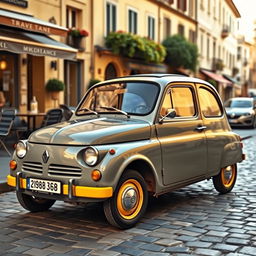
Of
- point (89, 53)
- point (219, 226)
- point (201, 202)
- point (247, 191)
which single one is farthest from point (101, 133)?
point (89, 53)

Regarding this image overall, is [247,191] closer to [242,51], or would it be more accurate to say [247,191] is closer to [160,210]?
[160,210]

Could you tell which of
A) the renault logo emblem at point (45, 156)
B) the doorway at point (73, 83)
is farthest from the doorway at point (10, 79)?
the renault logo emblem at point (45, 156)

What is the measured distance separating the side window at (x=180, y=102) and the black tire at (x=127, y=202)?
1.06 meters

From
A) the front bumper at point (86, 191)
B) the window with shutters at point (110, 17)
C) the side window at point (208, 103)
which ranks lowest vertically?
the front bumper at point (86, 191)

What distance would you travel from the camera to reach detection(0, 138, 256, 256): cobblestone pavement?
4496 mm

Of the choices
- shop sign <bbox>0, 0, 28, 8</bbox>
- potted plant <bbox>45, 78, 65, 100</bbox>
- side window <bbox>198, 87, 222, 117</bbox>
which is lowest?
side window <bbox>198, 87, 222, 117</bbox>

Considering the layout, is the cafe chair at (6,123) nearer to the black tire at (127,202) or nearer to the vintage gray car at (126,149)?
the vintage gray car at (126,149)

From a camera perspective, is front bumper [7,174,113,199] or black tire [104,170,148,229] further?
black tire [104,170,148,229]

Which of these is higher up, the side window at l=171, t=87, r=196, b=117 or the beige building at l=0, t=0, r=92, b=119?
the beige building at l=0, t=0, r=92, b=119

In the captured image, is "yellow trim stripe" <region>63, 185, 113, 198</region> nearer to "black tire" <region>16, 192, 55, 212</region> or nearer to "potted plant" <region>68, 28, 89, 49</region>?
"black tire" <region>16, 192, 55, 212</region>

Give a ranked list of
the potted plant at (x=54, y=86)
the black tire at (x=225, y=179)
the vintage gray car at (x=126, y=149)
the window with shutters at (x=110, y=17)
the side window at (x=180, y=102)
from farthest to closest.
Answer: the window with shutters at (x=110, y=17)
the potted plant at (x=54, y=86)
the black tire at (x=225, y=179)
the side window at (x=180, y=102)
the vintage gray car at (x=126, y=149)

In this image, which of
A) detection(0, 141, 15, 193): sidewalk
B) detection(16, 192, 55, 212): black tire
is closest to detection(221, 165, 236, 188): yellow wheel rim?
detection(16, 192, 55, 212): black tire

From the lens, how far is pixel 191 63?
26047mm

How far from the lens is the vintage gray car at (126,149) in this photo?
16.4 ft
